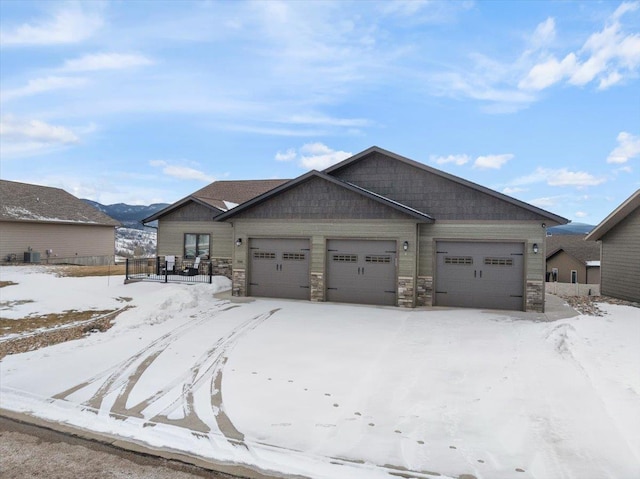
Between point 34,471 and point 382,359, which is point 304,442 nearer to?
point 34,471

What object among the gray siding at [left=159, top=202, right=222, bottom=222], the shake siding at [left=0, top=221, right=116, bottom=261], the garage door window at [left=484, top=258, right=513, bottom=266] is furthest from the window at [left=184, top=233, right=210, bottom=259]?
the shake siding at [left=0, top=221, right=116, bottom=261]

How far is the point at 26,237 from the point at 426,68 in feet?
89.3

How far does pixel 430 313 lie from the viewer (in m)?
12.7

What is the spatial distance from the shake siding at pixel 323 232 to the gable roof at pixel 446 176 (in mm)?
2224

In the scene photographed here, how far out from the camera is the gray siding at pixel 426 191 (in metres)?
13.6

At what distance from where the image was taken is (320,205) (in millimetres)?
14781

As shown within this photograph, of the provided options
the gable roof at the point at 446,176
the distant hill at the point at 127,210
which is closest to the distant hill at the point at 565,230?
the gable roof at the point at 446,176

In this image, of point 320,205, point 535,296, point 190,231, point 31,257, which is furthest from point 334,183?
point 31,257

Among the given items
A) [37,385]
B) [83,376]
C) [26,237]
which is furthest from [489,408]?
[26,237]

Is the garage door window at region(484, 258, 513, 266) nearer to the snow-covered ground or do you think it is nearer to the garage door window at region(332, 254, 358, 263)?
the snow-covered ground

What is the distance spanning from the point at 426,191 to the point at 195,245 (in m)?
11.9

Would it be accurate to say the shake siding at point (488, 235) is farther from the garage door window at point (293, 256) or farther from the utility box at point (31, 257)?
the utility box at point (31, 257)

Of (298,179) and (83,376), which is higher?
(298,179)

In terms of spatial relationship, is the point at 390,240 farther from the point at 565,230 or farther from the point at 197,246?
the point at 565,230
